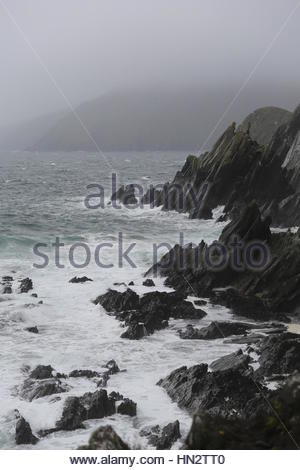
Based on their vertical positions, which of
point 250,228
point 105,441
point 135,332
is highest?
point 250,228

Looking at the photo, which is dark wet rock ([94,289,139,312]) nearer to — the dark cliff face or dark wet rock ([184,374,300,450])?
dark wet rock ([184,374,300,450])

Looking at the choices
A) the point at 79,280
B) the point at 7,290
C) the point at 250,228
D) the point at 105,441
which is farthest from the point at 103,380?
the point at 250,228

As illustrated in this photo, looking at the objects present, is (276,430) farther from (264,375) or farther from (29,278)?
(29,278)

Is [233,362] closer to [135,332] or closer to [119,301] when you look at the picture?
[135,332]

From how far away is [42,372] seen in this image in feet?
57.5

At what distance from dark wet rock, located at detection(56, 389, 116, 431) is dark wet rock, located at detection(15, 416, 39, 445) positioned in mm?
834

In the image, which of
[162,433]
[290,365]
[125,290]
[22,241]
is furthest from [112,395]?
[22,241]

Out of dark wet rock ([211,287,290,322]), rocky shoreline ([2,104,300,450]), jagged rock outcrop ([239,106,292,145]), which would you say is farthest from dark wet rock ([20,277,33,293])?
jagged rock outcrop ([239,106,292,145])

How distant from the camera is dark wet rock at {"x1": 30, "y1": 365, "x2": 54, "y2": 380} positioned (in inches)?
684

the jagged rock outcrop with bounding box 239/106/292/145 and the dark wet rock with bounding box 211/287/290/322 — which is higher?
the jagged rock outcrop with bounding box 239/106/292/145

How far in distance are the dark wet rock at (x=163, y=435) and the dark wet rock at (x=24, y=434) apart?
9.62ft

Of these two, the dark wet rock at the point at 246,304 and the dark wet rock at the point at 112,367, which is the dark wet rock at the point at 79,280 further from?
the dark wet rock at the point at 112,367

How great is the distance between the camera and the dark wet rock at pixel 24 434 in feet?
44.8

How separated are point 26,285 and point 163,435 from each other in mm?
16149
